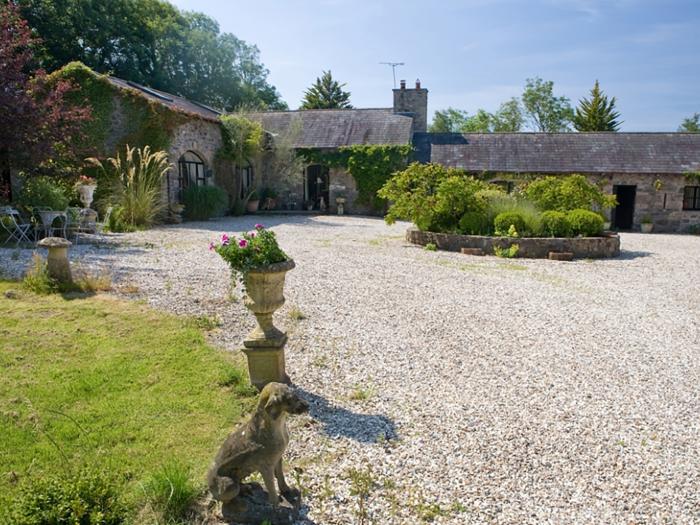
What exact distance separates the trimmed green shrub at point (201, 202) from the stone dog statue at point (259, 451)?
1515 centimetres

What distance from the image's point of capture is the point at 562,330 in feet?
20.6

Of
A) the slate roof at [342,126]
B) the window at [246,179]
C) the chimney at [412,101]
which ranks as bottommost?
the window at [246,179]

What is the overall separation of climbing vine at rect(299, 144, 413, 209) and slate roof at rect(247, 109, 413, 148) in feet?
1.46

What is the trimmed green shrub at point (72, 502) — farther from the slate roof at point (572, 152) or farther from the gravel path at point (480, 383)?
the slate roof at point (572, 152)

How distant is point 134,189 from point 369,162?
10330mm

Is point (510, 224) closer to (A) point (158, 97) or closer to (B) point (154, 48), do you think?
(A) point (158, 97)

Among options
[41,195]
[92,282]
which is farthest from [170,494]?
[41,195]

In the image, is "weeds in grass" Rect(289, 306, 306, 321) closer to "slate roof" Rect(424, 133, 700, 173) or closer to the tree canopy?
"slate roof" Rect(424, 133, 700, 173)

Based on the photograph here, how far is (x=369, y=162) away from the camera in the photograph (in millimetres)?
21672

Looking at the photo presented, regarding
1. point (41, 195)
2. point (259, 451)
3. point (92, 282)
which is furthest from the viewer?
point (41, 195)

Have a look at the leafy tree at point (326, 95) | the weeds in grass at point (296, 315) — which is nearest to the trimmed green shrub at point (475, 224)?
the weeds in grass at point (296, 315)

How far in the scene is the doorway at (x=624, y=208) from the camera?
19.9 m

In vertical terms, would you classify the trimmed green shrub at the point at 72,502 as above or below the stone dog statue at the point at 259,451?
below

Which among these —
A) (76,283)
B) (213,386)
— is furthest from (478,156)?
(213,386)
